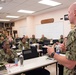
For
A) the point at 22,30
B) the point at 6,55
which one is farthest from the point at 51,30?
the point at 6,55

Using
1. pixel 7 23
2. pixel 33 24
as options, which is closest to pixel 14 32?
pixel 7 23

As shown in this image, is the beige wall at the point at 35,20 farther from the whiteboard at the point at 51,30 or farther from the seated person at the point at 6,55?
the seated person at the point at 6,55

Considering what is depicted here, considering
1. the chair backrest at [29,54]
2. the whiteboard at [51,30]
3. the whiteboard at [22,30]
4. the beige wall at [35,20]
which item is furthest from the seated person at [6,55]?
the whiteboard at [22,30]

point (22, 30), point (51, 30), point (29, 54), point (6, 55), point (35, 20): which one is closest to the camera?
point (6, 55)

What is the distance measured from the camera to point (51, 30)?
8.34m

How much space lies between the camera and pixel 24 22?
11.7 m

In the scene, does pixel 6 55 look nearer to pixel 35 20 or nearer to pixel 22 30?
pixel 35 20

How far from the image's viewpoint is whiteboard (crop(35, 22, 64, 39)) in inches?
301

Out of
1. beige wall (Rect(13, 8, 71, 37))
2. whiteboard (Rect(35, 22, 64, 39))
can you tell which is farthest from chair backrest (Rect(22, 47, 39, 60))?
whiteboard (Rect(35, 22, 64, 39))

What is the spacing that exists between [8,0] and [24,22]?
6.22 m

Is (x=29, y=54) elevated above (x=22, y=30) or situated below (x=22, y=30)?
below

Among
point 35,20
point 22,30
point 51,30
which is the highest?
point 35,20

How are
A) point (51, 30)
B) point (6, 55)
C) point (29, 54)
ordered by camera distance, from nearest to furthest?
point (6, 55) < point (29, 54) < point (51, 30)

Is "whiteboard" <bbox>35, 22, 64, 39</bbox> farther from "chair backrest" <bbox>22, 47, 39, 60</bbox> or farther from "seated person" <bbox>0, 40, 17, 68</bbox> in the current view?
"seated person" <bbox>0, 40, 17, 68</bbox>
